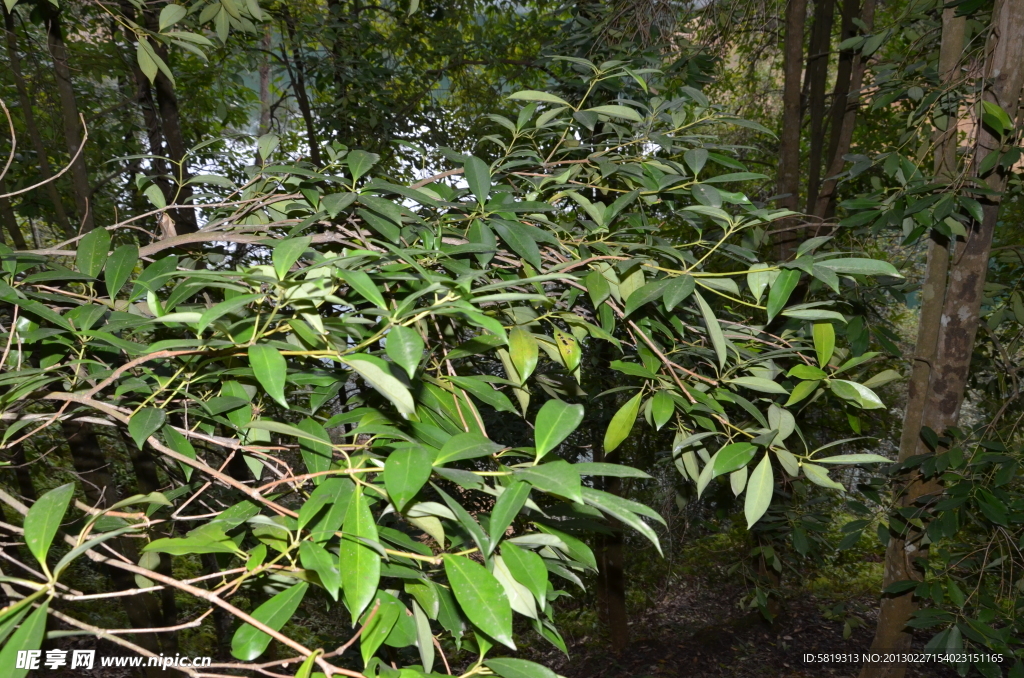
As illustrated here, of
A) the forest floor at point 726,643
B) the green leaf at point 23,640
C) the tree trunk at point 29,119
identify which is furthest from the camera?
the forest floor at point 726,643

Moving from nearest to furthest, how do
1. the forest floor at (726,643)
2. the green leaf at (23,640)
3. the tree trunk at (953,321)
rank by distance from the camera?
the green leaf at (23,640) → the tree trunk at (953,321) → the forest floor at (726,643)

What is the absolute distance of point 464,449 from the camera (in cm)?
65

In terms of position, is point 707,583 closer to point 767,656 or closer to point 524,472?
point 767,656

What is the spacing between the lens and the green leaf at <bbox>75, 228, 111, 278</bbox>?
96 centimetres

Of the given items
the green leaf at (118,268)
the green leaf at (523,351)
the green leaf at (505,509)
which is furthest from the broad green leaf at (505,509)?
the green leaf at (118,268)

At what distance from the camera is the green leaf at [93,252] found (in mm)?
964

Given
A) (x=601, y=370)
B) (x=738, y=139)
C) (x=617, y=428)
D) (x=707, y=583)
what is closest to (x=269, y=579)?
→ (x=617, y=428)

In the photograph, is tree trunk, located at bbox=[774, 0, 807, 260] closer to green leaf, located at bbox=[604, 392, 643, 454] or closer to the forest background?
the forest background

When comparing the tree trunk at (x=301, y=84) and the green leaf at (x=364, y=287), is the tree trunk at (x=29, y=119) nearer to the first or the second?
the tree trunk at (x=301, y=84)

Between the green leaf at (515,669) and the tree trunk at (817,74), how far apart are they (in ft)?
11.9

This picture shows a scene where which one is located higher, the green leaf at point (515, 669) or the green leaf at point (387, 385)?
the green leaf at point (387, 385)

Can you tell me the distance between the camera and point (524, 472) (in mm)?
620

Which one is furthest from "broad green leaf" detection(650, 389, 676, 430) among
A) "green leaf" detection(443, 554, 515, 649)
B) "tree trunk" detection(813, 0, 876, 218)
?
"tree trunk" detection(813, 0, 876, 218)

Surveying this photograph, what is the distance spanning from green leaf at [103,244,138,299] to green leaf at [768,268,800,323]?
0.90m
